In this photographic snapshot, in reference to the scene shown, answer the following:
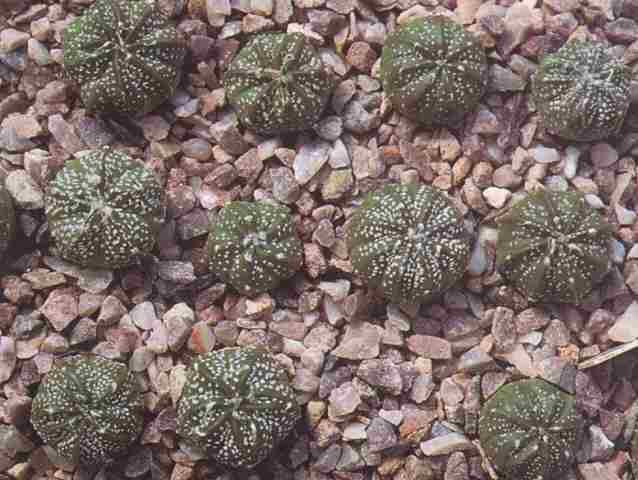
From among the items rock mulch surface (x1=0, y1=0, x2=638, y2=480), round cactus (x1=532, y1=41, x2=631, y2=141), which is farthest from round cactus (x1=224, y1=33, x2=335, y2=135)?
round cactus (x1=532, y1=41, x2=631, y2=141)

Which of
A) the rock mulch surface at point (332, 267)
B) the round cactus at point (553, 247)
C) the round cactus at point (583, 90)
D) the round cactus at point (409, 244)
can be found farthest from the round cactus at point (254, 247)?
the round cactus at point (583, 90)

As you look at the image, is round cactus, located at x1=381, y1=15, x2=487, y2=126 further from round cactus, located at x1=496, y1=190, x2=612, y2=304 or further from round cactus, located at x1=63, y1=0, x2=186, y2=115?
round cactus, located at x1=63, y1=0, x2=186, y2=115

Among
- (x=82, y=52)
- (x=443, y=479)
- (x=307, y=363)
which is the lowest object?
(x=443, y=479)

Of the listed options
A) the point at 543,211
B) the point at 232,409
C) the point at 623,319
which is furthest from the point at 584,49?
the point at 232,409

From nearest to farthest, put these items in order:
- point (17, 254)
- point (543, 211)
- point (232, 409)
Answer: point (232, 409), point (543, 211), point (17, 254)

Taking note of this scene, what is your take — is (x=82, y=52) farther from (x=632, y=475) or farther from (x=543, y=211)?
(x=632, y=475)

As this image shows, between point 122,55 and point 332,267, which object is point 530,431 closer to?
point 332,267

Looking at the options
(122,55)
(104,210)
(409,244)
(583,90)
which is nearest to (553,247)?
(409,244)
